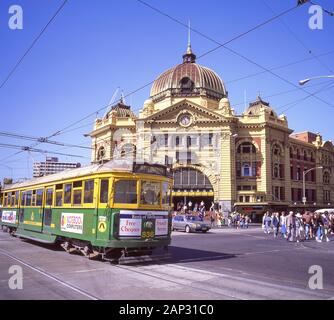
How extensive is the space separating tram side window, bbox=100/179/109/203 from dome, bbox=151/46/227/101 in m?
45.0

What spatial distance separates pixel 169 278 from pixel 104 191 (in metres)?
3.75

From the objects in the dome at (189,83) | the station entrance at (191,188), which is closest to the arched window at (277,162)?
the station entrance at (191,188)

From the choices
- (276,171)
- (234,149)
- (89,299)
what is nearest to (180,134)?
(234,149)

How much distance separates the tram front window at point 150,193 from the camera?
11.8 metres

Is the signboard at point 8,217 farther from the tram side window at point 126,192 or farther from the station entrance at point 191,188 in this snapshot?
the station entrance at point 191,188

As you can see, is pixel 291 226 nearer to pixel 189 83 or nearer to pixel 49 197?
pixel 49 197

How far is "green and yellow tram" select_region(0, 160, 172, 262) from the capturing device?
442 inches

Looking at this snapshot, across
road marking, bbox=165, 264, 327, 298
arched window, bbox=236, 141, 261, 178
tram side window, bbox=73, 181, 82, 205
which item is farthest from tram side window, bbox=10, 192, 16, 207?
arched window, bbox=236, 141, 261, 178

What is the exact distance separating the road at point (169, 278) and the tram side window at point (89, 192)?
198 cm

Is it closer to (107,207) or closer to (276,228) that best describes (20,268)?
(107,207)

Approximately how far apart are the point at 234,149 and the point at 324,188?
79.9ft

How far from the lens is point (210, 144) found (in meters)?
50.3
